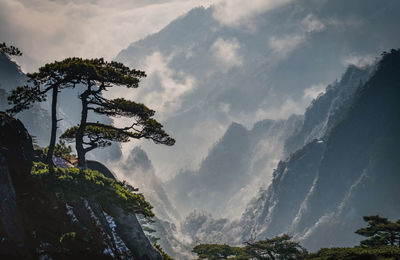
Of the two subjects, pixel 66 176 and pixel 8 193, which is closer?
pixel 8 193

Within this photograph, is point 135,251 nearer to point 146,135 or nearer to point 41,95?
point 146,135

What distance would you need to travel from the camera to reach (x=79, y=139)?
89.5 ft

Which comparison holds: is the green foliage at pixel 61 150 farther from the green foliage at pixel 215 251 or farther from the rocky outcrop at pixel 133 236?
the green foliage at pixel 215 251

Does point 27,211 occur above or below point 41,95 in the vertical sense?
below

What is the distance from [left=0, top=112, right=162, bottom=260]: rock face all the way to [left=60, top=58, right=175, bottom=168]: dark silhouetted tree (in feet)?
16.8

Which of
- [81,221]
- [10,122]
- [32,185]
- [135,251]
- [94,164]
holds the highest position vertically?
[94,164]

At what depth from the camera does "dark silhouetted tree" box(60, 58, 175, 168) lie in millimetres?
25531

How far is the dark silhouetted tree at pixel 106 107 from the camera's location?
25.5 meters

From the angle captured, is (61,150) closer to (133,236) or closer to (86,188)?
(86,188)

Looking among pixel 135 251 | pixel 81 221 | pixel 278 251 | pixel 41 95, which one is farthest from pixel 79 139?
pixel 278 251

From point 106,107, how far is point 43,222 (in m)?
10.9

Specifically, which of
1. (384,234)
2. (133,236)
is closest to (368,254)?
(384,234)

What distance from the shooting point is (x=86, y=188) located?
76.0 ft

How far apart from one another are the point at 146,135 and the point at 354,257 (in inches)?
709
